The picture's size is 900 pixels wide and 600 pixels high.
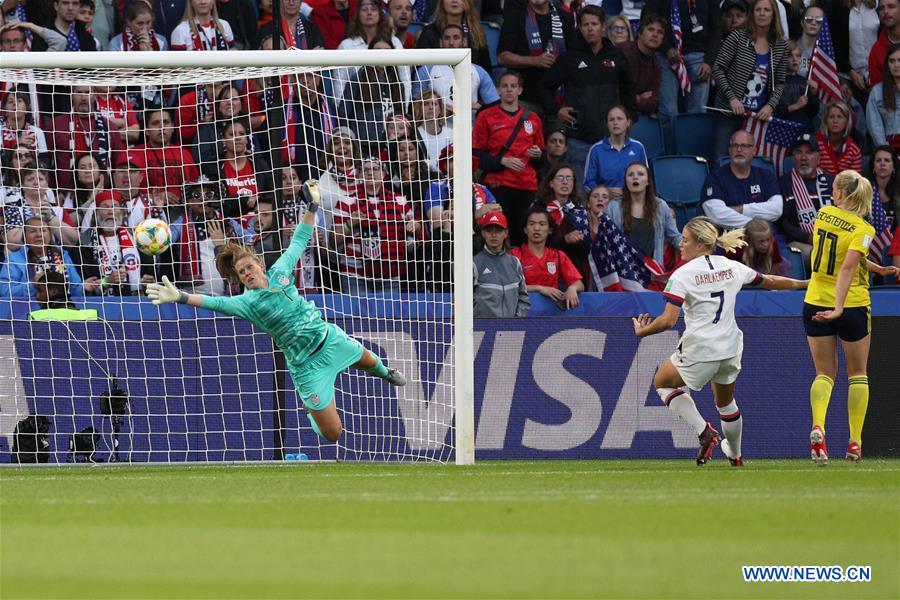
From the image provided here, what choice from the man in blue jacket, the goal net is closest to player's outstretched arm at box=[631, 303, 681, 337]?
the goal net

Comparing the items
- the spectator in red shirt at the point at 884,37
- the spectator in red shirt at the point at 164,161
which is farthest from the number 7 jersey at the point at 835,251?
the spectator in red shirt at the point at 164,161

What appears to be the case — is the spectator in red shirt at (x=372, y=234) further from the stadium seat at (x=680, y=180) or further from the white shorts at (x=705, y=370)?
the stadium seat at (x=680, y=180)

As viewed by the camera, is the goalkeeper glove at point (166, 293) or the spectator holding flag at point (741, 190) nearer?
the goalkeeper glove at point (166, 293)

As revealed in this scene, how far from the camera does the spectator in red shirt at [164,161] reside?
1398 centimetres

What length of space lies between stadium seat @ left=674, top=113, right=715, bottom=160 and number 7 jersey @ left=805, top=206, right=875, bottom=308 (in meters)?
5.57

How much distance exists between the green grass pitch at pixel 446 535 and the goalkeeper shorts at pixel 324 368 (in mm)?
2096

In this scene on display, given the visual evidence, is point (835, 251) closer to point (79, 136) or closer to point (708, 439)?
point (708, 439)

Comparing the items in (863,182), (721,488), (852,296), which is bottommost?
(721,488)

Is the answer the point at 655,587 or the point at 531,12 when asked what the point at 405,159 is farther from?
the point at 655,587

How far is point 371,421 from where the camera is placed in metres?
13.4

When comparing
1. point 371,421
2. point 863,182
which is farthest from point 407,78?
point 863,182

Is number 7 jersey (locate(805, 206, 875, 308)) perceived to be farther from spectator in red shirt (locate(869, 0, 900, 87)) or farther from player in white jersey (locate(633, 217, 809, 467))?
spectator in red shirt (locate(869, 0, 900, 87))

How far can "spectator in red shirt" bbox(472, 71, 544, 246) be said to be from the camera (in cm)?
1541

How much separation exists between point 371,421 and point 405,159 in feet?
8.66
